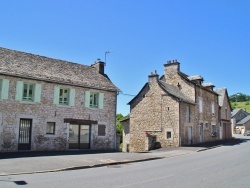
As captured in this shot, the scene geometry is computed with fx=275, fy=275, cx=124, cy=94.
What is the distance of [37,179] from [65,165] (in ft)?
10.7

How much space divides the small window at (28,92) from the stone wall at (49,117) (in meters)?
0.34

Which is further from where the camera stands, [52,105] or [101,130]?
[101,130]

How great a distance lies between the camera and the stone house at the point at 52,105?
1831cm

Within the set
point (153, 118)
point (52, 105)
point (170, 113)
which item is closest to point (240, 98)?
point (153, 118)

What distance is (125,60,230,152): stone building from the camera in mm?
27453

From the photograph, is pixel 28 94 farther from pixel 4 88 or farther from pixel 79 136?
pixel 79 136

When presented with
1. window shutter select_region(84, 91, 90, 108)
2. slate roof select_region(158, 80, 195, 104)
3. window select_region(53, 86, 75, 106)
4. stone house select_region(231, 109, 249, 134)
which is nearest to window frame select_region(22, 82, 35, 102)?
window select_region(53, 86, 75, 106)

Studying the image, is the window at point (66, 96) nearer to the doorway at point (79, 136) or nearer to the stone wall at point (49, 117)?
the stone wall at point (49, 117)

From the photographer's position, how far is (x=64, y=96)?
21.2 meters

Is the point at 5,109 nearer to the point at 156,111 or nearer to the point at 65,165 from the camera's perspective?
the point at 65,165

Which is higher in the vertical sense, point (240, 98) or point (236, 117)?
point (240, 98)

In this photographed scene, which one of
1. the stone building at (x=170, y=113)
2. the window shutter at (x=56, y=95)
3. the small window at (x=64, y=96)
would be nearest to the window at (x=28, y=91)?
the window shutter at (x=56, y=95)

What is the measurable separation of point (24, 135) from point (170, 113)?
14.7 metres

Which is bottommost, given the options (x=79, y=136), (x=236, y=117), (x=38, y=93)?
(x=79, y=136)
